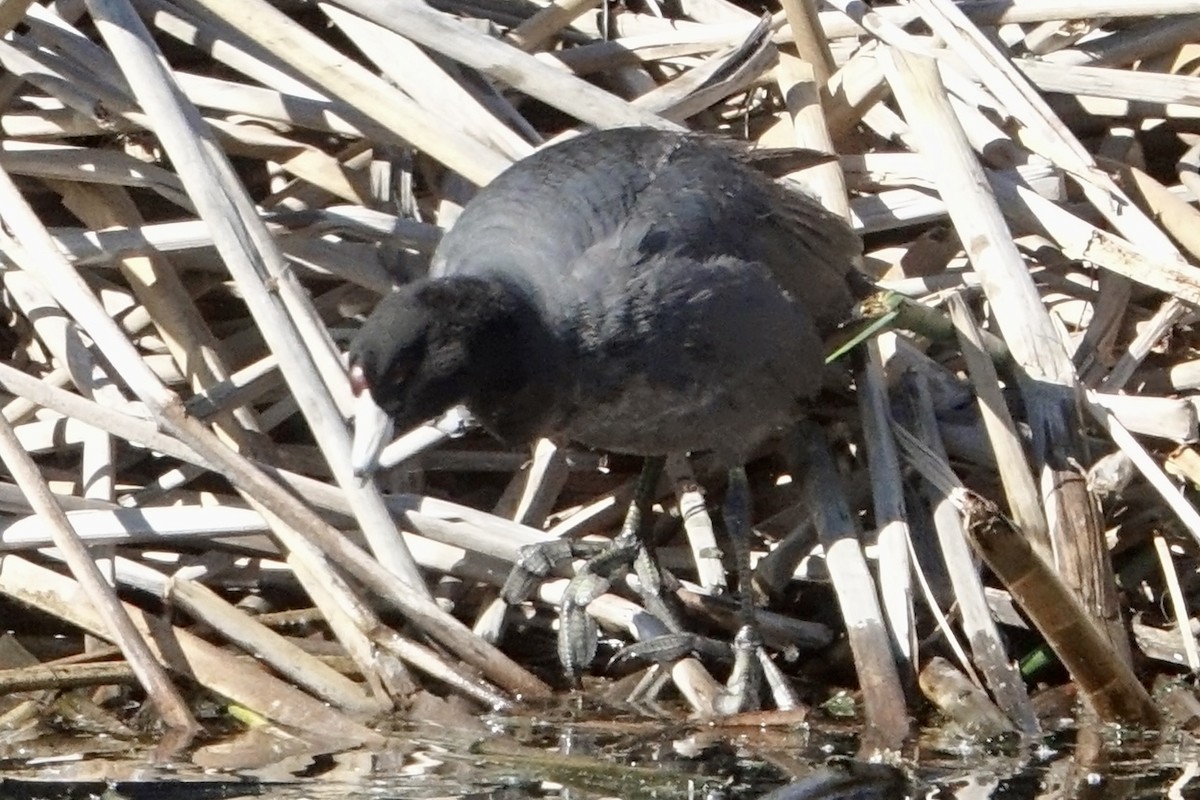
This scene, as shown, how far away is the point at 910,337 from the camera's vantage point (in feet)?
14.4

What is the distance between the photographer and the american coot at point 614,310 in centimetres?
357

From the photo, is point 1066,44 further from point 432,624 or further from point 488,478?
point 432,624

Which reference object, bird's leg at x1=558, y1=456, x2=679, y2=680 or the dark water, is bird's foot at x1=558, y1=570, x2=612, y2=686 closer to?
bird's leg at x1=558, y1=456, x2=679, y2=680

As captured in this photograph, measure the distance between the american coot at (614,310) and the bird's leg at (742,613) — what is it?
0.19m

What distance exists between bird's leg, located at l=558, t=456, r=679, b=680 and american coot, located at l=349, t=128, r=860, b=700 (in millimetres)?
298

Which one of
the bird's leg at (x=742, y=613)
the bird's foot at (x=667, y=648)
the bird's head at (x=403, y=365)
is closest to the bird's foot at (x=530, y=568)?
the bird's foot at (x=667, y=648)

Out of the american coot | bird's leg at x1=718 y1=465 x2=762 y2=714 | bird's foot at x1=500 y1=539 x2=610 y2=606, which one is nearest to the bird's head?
the american coot

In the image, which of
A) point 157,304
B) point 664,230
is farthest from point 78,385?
point 664,230

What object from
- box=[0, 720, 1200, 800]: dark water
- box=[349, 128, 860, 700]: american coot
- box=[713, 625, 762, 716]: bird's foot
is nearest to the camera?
box=[0, 720, 1200, 800]: dark water

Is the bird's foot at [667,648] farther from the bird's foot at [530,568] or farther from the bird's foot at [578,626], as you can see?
the bird's foot at [530,568]

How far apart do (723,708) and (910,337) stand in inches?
43.9

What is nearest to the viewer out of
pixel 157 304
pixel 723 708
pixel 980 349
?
pixel 723 708

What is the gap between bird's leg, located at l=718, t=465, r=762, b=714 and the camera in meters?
3.82

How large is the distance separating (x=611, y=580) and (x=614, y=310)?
708mm
